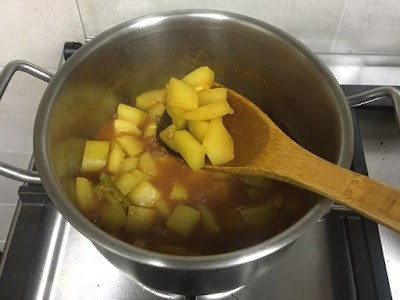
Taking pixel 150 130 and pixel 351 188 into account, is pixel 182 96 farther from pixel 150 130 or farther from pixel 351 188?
pixel 351 188

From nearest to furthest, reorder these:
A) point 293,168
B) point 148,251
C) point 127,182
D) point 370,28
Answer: point 148,251, point 293,168, point 127,182, point 370,28

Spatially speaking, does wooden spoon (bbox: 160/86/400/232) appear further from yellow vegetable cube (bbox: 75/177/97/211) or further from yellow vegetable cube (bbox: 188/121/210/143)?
yellow vegetable cube (bbox: 75/177/97/211)

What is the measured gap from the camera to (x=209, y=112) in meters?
0.73

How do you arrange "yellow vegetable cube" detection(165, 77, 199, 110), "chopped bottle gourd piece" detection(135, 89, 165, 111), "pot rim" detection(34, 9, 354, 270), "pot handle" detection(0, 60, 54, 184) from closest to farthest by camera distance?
"pot rim" detection(34, 9, 354, 270), "pot handle" detection(0, 60, 54, 184), "yellow vegetable cube" detection(165, 77, 199, 110), "chopped bottle gourd piece" detection(135, 89, 165, 111)

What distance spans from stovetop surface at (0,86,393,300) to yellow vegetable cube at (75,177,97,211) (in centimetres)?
7

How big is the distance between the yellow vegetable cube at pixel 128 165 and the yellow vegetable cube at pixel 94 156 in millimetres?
30

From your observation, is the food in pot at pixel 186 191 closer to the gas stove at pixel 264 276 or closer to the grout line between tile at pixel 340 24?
the gas stove at pixel 264 276

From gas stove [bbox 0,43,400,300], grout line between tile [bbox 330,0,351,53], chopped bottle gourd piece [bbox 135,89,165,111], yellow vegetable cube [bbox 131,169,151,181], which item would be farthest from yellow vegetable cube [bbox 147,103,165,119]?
grout line between tile [bbox 330,0,351,53]

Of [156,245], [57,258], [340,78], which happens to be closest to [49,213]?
[57,258]

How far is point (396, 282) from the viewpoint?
2.41 ft

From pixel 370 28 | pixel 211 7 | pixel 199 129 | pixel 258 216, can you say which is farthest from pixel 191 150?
pixel 370 28

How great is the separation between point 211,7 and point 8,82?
13.5 inches

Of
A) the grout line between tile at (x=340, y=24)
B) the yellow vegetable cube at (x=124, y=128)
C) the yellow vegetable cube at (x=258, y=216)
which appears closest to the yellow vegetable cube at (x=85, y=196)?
the yellow vegetable cube at (x=124, y=128)

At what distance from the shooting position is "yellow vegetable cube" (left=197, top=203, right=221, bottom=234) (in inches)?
28.0
